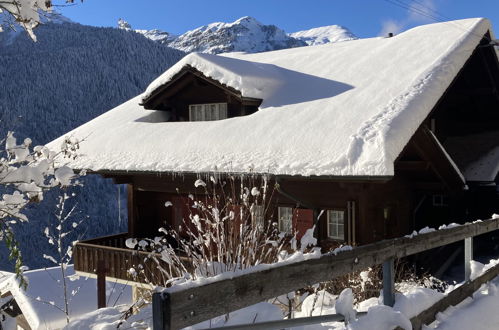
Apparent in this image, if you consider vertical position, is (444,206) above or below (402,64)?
below

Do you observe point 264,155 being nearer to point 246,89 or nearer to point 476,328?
point 246,89

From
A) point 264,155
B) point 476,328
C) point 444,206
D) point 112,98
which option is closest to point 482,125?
point 444,206

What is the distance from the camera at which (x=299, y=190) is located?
35.6 ft

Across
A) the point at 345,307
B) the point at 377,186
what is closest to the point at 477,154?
the point at 377,186

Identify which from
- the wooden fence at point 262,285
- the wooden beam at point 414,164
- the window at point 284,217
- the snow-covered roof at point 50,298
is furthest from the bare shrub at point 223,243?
the snow-covered roof at point 50,298

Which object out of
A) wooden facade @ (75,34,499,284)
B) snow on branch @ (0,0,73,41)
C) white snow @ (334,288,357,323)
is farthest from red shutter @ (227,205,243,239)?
snow on branch @ (0,0,73,41)

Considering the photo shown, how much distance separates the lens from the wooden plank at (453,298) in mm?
3555

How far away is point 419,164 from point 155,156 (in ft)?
20.1

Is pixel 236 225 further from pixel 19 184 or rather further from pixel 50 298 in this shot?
pixel 50 298

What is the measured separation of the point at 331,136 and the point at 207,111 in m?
5.45

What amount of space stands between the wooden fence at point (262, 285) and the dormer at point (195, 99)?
9268 mm

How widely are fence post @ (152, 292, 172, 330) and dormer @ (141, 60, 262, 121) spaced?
10.6m

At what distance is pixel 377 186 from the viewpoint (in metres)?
10.7

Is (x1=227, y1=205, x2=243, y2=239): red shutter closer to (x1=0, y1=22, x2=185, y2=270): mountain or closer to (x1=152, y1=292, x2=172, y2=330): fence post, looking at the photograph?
(x1=152, y1=292, x2=172, y2=330): fence post
